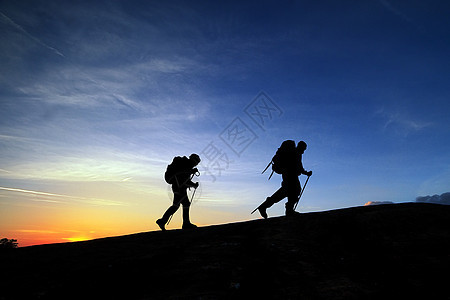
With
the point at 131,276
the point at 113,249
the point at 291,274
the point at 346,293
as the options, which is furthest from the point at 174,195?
the point at 346,293

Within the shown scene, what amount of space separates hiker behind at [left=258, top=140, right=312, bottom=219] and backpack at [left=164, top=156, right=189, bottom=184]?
12.1 ft

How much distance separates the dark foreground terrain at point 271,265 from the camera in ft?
12.0

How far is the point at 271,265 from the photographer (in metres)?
4.39

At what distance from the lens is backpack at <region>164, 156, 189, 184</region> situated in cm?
1113

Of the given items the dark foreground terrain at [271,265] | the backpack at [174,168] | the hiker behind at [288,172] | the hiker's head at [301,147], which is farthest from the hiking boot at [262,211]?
the dark foreground terrain at [271,265]

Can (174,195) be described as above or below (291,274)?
above

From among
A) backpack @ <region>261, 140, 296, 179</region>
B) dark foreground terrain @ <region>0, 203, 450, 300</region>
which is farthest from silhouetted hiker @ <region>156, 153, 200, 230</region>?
dark foreground terrain @ <region>0, 203, 450, 300</region>

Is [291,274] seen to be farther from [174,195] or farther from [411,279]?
[174,195]

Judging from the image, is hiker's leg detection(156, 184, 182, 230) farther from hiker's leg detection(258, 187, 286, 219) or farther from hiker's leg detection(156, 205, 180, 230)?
hiker's leg detection(258, 187, 286, 219)

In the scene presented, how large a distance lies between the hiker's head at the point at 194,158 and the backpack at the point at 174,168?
38 cm

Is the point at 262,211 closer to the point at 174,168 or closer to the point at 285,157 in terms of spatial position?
the point at 285,157

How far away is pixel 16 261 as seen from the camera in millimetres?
6105

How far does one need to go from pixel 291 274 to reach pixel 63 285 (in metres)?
3.75

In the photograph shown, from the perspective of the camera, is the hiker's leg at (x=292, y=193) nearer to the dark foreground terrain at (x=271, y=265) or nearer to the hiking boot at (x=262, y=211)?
the hiking boot at (x=262, y=211)
